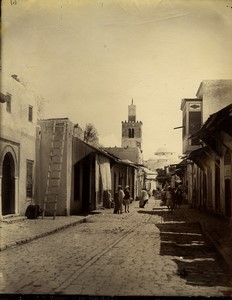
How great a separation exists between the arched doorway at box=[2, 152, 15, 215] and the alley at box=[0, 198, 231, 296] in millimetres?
3174

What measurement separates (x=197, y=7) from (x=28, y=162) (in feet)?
31.4

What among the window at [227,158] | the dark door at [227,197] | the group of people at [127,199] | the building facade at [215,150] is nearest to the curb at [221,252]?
the building facade at [215,150]

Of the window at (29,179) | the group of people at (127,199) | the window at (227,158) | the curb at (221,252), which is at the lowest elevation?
the curb at (221,252)

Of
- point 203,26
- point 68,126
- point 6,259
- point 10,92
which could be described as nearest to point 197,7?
point 203,26

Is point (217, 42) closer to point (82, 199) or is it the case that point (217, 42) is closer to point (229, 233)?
point (229, 233)

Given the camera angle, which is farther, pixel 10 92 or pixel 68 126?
pixel 68 126

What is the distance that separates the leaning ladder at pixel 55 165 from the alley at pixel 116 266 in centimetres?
461

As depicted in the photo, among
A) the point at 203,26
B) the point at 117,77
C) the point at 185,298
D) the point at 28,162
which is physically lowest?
the point at 185,298

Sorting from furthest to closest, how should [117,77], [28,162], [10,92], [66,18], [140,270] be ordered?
[28,162], [10,92], [117,77], [66,18], [140,270]

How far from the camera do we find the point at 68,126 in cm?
1584

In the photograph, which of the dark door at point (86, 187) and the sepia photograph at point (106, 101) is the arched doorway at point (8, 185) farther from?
the dark door at point (86, 187)

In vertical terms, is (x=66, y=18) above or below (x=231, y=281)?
above

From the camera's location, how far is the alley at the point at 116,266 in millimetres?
5938

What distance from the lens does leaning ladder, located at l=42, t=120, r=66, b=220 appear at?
1573 centimetres
